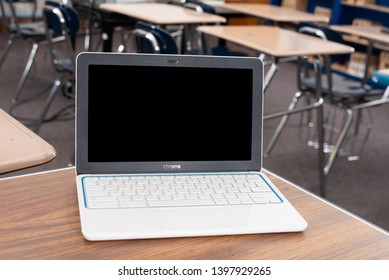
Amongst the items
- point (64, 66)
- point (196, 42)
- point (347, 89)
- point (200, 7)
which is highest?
point (200, 7)

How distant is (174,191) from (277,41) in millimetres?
2329

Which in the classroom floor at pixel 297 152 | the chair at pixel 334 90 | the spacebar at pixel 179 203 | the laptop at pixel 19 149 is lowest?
the classroom floor at pixel 297 152

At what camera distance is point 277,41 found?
3.15m

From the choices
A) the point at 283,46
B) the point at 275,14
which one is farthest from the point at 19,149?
the point at 275,14

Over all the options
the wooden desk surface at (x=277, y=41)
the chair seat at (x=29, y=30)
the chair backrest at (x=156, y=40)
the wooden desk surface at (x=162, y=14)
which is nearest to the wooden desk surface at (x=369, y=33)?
the wooden desk surface at (x=277, y=41)

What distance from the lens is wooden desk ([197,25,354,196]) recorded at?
289 centimetres

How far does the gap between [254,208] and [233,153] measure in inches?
6.1

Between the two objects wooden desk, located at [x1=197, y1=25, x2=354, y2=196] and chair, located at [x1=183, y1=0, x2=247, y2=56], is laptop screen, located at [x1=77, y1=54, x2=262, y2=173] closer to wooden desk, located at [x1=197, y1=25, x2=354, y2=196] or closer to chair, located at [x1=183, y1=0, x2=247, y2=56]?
wooden desk, located at [x1=197, y1=25, x2=354, y2=196]

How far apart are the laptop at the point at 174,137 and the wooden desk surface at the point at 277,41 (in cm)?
180

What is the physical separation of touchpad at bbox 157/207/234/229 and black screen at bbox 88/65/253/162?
0.15 meters

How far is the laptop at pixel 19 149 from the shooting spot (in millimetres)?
1021

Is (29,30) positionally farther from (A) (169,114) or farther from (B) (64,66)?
(A) (169,114)

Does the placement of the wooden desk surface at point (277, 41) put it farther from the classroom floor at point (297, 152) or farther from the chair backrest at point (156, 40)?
the classroom floor at point (297, 152)
